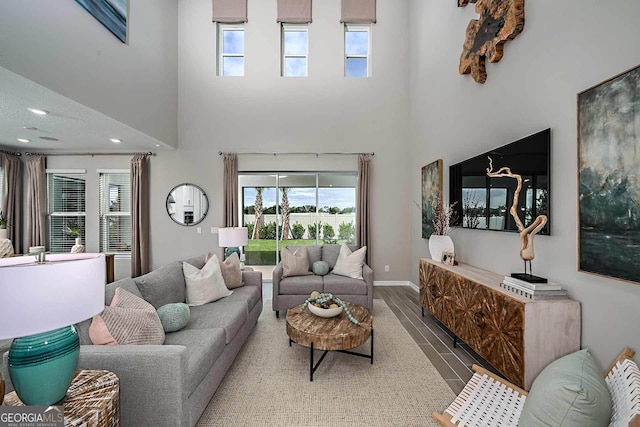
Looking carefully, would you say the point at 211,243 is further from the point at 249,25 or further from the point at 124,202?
the point at 249,25

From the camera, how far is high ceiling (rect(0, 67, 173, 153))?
284 cm

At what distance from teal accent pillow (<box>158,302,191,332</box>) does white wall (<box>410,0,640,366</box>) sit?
105 inches

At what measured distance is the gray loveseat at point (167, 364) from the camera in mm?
1477

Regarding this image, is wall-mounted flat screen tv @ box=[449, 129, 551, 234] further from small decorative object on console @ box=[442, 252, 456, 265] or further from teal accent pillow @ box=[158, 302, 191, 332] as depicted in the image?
teal accent pillow @ box=[158, 302, 191, 332]

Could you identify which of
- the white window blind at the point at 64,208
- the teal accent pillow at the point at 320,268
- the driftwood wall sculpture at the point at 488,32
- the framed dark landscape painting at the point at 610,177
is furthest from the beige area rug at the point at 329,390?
the white window blind at the point at 64,208

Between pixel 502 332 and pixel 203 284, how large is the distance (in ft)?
8.86

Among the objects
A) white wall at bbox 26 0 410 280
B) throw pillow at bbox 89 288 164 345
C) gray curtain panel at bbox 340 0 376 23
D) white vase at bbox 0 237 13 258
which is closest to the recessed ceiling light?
white vase at bbox 0 237 13 258

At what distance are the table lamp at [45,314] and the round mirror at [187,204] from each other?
4332mm

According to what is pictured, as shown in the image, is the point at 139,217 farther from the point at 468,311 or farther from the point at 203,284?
the point at 468,311

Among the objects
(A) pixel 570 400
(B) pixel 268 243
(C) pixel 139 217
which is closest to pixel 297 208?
(B) pixel 268 243

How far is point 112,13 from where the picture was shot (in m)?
3.62

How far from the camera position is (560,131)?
2.04 meters

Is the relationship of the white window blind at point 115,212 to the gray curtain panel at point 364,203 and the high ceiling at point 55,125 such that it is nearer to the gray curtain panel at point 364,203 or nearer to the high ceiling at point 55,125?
the high ceiling at point 55,125

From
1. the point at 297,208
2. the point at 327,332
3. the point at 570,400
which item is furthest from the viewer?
the point at 297,208
